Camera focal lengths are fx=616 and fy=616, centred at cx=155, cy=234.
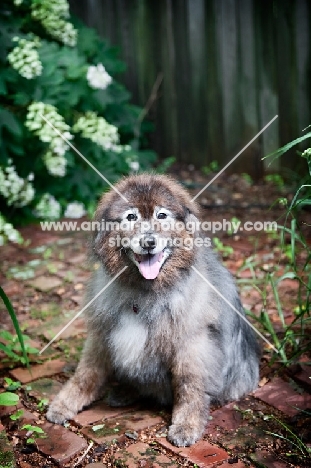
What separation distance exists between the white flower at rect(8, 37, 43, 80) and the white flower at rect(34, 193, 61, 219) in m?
1.14

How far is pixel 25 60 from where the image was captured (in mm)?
5078

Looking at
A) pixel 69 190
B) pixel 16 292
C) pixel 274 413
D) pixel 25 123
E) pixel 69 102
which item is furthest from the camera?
pixel 69 190

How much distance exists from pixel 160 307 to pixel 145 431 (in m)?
0.59

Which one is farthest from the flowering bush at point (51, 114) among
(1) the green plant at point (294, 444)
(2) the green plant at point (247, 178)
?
(1) the green plant at point (294, 444)

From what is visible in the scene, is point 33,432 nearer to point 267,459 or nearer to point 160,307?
point 160,307

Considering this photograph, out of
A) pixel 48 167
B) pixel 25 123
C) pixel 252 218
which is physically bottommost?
pixel 252 218

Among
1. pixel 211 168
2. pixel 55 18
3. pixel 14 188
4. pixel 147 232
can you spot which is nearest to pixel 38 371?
pixel 147 232

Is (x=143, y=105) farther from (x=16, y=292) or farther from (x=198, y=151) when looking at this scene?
(x=16, y=292)

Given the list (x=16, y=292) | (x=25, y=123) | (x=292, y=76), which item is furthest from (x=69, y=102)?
(x=292, y=76)

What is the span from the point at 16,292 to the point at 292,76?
3.60m

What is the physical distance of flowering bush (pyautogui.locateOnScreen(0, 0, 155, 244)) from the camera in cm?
515

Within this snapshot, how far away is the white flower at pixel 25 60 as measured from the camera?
16.6ft

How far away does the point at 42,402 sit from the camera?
3117mm

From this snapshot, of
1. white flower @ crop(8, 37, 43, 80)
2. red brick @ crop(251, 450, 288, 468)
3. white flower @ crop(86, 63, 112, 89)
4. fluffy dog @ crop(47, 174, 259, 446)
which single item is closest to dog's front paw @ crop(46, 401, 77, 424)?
fluffy dog @ crop(47, 174, 259, 446)
